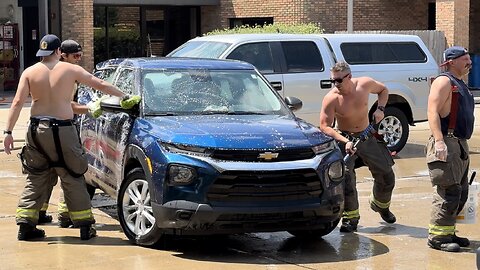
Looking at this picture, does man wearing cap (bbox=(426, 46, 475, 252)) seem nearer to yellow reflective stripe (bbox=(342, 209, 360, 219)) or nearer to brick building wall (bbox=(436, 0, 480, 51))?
yellow reflective stripe (bbox=(342, 209, 360, 219))

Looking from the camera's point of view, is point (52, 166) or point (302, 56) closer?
point (52, 166)

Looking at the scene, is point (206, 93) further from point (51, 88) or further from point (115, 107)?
point (51, 88)

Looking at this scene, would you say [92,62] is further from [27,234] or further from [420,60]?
[27,234]

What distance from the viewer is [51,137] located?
26.3ft

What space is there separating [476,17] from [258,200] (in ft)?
89.2

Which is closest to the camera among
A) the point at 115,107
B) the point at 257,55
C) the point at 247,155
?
the point at 247,155

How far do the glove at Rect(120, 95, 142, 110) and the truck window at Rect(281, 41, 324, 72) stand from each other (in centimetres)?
621

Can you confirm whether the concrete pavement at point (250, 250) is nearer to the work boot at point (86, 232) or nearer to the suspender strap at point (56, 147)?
the work boot at point (86, 232)

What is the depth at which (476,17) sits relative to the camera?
107 ft

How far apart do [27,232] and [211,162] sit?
2.04 metres

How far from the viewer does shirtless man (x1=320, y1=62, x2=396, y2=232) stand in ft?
28.5

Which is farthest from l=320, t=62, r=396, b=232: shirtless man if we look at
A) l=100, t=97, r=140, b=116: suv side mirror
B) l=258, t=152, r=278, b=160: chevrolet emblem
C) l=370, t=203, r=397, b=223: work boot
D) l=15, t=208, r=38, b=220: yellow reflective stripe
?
l=15, t=208, r=38, b=220: yellow reflective stripe

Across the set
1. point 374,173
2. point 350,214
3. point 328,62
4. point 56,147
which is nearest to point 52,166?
point 56,147

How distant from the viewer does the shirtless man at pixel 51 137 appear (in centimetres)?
803
